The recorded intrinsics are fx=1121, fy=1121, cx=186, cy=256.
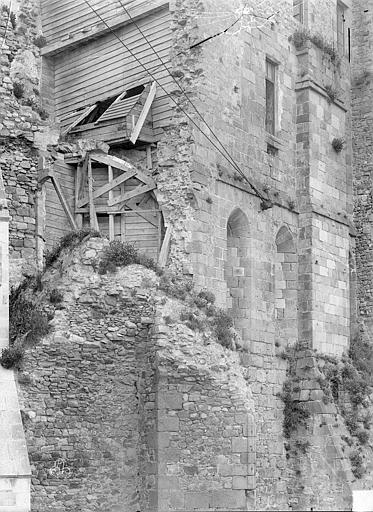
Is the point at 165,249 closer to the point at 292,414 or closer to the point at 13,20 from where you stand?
the point at 292,414

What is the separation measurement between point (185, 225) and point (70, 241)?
2.86 meters

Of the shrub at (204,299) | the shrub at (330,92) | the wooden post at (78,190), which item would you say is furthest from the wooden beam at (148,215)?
the shrub at (330,92)

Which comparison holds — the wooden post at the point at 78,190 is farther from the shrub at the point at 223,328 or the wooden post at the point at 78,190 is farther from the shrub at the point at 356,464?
the shrub at the point at 356,464

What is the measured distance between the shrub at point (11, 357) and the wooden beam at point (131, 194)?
6.08 meters

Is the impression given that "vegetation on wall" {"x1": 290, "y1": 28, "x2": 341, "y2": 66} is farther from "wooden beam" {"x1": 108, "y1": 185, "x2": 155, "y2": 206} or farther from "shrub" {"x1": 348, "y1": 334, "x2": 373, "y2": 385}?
"shrub" {"x1": 348, "y1": 334, "x2": 373, "y2": 385}

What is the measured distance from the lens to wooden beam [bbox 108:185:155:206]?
81.8 ft

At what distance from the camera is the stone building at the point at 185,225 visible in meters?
21.0

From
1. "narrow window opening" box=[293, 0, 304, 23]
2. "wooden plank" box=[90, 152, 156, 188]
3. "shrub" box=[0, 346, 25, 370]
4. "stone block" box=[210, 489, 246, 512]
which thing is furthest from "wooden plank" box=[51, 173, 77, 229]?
"narrow window opening" box=[293, 0, 304, 23]

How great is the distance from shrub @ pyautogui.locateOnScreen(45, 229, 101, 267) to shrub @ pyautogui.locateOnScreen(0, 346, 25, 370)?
302 cm

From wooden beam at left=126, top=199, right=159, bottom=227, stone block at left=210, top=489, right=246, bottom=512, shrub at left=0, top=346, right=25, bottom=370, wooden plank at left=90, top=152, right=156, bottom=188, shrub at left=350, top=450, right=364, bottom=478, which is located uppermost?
wooden plank at left=90, top=152, right=156, bottom=188

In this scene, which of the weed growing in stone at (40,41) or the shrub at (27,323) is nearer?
the shrub at (27,323)

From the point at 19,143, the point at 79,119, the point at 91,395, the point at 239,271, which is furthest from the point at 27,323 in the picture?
the point at 79,119

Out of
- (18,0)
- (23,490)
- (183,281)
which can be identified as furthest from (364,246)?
(23,490)

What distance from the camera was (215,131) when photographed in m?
25.1
